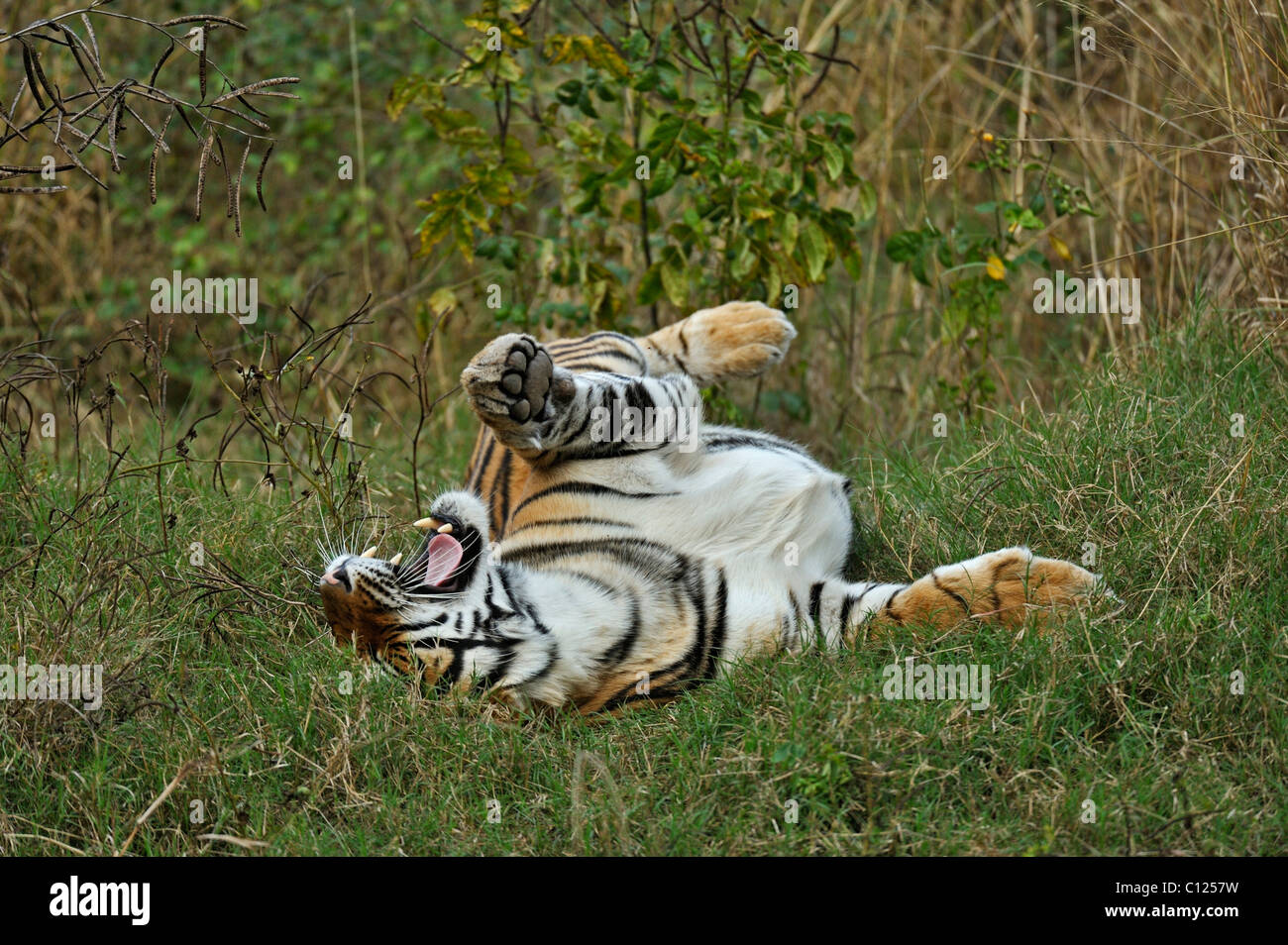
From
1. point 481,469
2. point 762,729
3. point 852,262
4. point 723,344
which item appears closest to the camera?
point 762,729

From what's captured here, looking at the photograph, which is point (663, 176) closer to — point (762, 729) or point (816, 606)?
point (816, 606)

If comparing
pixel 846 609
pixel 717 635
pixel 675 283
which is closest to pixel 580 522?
pixel 717 635

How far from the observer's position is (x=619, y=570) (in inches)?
130

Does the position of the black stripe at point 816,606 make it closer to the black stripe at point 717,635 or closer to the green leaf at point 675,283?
the black stripe at point 717,635

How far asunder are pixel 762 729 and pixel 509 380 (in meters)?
1.08

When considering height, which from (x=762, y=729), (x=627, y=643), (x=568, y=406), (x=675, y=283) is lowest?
(x=762, y=729)

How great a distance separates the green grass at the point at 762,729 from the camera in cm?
260

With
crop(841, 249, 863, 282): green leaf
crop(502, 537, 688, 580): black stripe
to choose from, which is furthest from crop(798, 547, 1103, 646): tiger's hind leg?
crop(841, 249, 863, 282): green leaf

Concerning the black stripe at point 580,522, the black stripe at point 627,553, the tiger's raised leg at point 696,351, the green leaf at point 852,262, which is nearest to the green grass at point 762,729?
the black stripe at point 627,553

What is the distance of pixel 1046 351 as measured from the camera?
5523 mm

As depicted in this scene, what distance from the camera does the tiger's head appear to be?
9.75ft

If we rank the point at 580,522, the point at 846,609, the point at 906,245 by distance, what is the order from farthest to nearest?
the point at 906,245, the point at 580,522, the point at 846,609

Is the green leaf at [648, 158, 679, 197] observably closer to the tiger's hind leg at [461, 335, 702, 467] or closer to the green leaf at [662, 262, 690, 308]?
the green leaf at [662, 262, 690, 308]

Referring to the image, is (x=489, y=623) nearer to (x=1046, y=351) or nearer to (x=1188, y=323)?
(x=1188, y=323)
